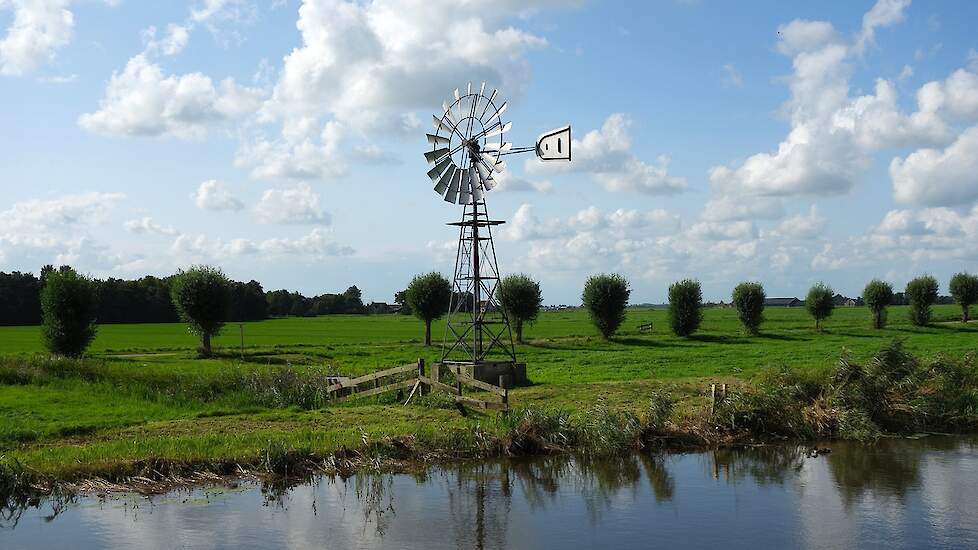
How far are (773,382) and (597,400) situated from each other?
19.8 feet

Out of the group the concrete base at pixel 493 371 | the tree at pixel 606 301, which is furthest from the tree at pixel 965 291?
the concrete base at pixel 493 371

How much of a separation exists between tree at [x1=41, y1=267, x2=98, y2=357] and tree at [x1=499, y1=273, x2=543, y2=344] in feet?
113

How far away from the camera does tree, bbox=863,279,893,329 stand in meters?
90.3

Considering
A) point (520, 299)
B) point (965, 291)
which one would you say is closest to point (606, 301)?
point (520, 299)

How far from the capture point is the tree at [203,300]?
61281 mm

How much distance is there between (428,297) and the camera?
237 feet

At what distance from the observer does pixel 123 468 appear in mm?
19312

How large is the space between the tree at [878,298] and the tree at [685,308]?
977 inches

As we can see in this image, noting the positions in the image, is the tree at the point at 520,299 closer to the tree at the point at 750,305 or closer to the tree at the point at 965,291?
the tree at the point at 750,305

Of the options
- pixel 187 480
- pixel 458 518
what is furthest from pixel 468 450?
pixel 187 480

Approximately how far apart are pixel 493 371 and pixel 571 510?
48.9ft

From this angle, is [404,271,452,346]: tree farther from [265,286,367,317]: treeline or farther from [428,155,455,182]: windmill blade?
[265,286,367,317]: treeline

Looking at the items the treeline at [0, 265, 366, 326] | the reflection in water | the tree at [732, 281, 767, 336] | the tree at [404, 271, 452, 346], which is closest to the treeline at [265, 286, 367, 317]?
the treeline at [0, 265, 366, 326]

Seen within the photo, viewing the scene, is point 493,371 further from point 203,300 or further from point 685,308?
point 685,308
